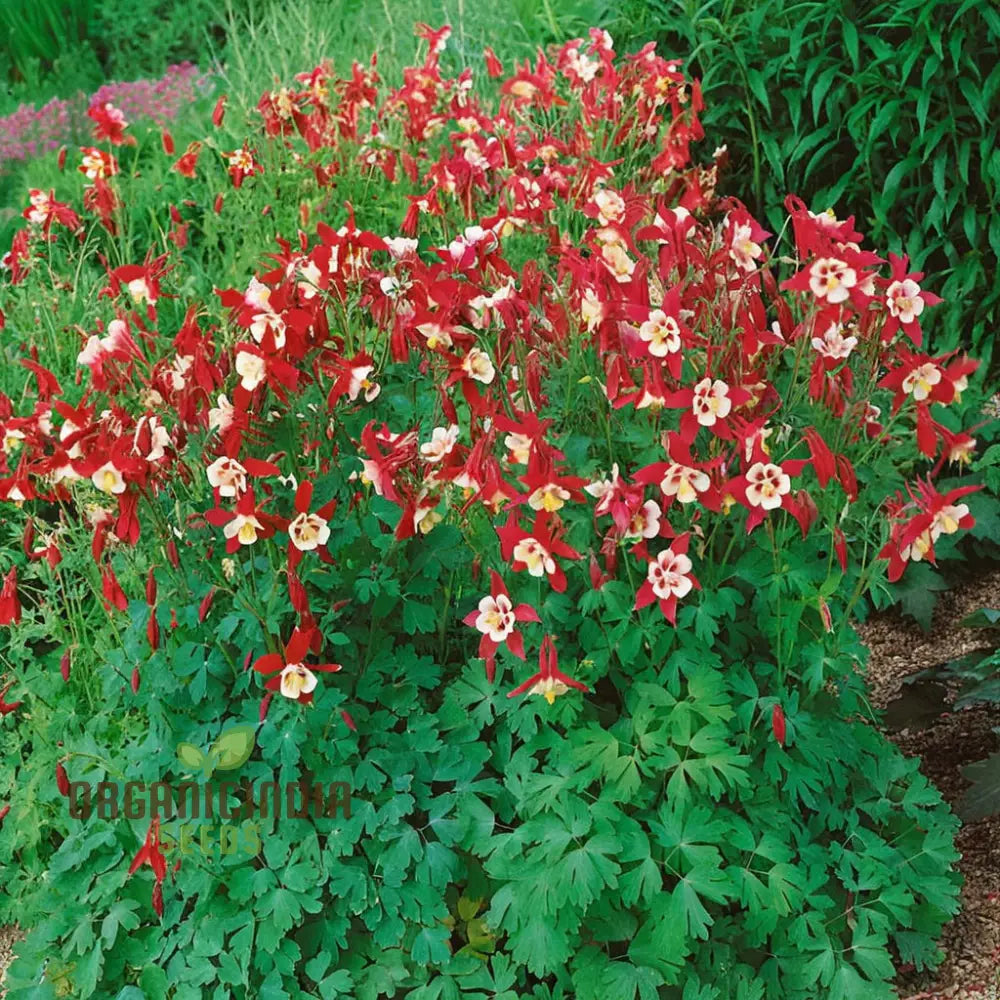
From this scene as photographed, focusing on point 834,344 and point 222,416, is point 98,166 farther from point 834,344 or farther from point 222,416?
point 834,344

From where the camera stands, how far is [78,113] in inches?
258

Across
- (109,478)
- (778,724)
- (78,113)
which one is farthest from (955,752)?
(78,113)

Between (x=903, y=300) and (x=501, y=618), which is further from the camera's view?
(x=903, y=300)

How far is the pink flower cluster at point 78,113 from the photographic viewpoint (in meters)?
6.48

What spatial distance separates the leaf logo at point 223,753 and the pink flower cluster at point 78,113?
4.37 metres

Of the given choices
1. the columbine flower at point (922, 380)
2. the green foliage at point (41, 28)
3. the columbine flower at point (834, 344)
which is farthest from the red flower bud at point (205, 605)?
the green foliage at point (41, 28)

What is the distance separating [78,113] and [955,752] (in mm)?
5310

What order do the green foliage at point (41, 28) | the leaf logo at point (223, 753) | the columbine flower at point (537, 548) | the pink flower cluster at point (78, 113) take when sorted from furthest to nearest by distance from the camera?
the green foliage at point (41, 28), the pink flower cluster at point (78, 113), the leaf logo at point (223, 753), the columbine flower at point (537, 548)

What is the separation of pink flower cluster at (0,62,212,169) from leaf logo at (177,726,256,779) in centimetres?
437

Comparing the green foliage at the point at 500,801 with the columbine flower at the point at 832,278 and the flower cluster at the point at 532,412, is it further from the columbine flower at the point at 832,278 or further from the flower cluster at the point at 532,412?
the columbine flower at the point at 832,278

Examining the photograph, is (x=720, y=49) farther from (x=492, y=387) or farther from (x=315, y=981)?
(x=315, y=981)

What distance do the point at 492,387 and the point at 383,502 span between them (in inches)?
14.3

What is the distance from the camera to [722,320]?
2.40 meters

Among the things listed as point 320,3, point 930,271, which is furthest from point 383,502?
point 320,3
